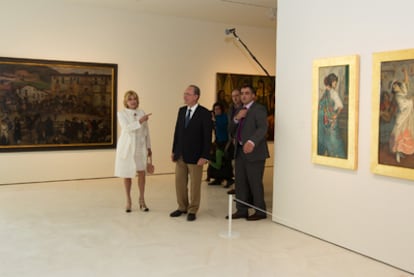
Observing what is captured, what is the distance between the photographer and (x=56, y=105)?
25.9 feet

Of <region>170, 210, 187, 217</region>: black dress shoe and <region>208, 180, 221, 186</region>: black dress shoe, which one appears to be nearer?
<region>170, 210, 187, 217</region>: black dress shoe

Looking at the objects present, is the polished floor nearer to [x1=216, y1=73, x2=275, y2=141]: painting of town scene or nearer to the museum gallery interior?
the museum gallery interior

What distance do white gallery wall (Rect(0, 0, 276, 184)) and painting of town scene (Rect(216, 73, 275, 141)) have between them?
138 mm

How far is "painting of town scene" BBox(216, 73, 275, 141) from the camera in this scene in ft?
31.3

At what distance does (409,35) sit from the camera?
3793 mm

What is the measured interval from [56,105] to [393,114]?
5.90 meters

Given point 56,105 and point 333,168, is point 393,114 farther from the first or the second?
point 56,105

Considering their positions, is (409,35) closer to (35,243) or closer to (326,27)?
(326,27)

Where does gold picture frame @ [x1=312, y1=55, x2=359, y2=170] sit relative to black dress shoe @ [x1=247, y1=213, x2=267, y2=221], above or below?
above

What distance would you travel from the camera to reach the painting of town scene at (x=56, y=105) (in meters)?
A: 7.53

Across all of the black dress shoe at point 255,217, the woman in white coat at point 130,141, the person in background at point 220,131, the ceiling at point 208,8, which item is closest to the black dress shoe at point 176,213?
the woman in white coat at point 130,141

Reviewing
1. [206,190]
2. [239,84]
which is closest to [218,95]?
[239,84]

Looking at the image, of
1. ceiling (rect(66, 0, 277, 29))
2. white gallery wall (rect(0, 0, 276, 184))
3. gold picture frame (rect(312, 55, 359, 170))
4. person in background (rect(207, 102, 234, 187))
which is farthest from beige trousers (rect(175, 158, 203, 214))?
ceiling (rect(66, 0, 277, 29))

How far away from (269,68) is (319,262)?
684cm
